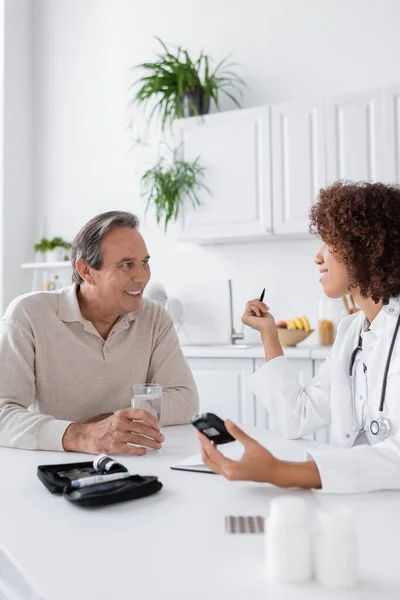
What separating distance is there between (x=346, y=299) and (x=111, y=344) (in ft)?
6.55

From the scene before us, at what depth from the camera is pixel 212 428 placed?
1146 mm

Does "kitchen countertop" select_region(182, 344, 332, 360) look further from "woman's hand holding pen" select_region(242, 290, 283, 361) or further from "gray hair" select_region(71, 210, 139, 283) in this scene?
"gray hair" select_region(71, 210, 139, 283)

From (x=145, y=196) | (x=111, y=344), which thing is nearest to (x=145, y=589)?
(x=111, y=344)

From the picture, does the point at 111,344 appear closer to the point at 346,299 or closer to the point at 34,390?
the point at 34,390

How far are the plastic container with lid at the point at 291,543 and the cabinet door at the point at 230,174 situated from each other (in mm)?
2919

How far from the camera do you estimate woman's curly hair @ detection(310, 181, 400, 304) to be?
4.92 feet

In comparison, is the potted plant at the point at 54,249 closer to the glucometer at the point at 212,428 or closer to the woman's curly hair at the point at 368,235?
the woman's curly hair at the point at 368,235

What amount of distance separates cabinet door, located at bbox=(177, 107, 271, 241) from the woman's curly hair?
206 centimetres

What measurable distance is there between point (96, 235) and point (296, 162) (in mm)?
1857

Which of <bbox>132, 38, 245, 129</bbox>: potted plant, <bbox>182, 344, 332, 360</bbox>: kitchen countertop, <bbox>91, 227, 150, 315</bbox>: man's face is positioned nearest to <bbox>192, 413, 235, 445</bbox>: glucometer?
<bbox>91, 227, 150, 315</bbox>: man's face

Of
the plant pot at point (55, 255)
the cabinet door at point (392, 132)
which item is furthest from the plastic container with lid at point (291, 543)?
the plant pot at point (55, 255)

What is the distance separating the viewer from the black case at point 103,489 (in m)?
1.02

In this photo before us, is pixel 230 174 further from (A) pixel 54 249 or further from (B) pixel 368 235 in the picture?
(B) pixel 368 235

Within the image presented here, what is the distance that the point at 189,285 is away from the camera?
426 cm
